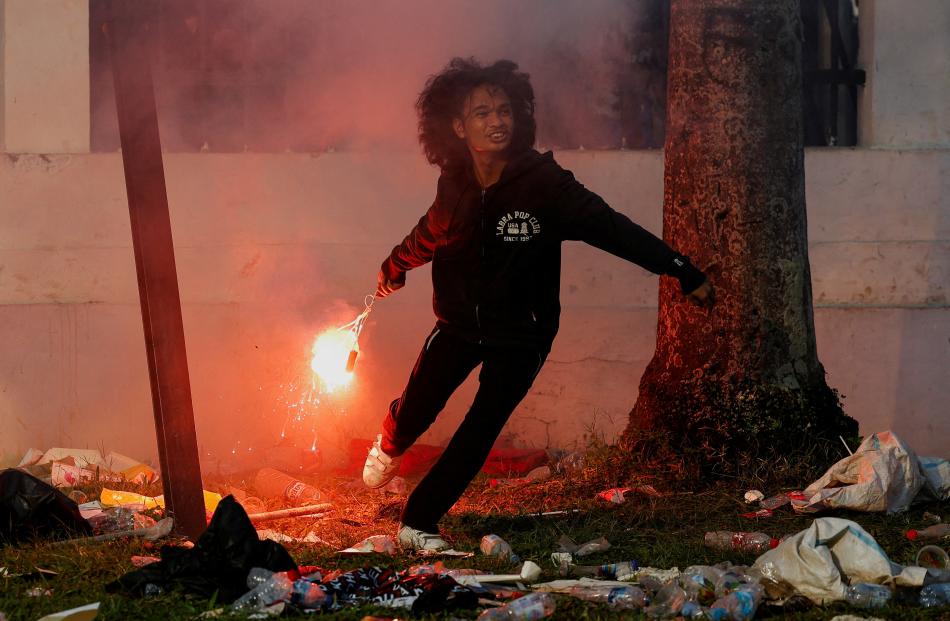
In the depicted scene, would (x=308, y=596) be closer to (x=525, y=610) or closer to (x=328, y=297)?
(x=525, y=610)

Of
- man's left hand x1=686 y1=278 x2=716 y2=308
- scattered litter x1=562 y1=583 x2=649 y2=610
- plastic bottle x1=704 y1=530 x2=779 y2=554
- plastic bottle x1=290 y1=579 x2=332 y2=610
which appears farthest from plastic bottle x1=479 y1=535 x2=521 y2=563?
man's left hand x1=686 y1=278 x2=716 y2=308

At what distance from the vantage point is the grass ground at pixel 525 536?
3.91 meters

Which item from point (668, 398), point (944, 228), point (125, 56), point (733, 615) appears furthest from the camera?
point (944, 228)

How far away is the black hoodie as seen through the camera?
4.85 m

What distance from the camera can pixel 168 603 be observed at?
3.96 metres

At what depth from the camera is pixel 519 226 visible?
16.0 ft

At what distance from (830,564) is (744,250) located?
2281 mm

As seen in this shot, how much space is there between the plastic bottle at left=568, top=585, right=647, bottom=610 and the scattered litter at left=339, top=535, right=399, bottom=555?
0.95 meters

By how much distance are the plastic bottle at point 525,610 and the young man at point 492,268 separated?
1059 millimetres

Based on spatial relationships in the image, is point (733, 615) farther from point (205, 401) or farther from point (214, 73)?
point (214, 73)

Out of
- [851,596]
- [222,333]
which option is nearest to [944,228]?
[851,596]


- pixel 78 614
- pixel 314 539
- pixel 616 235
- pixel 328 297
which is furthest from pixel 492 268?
pixel 328 297

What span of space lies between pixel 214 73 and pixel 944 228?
4.55 meters

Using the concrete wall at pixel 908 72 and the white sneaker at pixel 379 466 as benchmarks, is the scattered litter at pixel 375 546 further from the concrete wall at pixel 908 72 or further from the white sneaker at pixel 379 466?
the concrete wall at pixel 908 72
